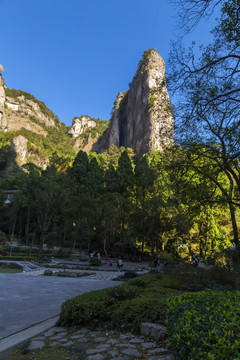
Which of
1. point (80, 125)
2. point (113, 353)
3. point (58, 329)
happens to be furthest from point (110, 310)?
point (80, 125)

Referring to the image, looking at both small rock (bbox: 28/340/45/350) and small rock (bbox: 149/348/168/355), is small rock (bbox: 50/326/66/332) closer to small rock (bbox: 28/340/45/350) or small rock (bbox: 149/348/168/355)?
small rock (bbox: 28/340/45/350)

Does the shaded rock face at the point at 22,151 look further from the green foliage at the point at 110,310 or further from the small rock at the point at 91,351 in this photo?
the small rock at the point at 91,351

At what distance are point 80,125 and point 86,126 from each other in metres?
4.96

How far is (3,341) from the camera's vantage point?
3.86 m

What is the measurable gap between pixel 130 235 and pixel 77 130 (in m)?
137

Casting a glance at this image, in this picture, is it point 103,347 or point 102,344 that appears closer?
point 103,347

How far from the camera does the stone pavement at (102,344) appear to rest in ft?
10.5

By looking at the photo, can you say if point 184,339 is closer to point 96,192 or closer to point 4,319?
point 4,319

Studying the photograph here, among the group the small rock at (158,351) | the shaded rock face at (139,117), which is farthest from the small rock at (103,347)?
the shaded rock face at (139,117)

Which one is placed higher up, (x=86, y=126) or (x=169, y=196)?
(x=86, y=126)

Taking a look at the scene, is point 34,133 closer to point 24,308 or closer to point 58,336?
point 24,308

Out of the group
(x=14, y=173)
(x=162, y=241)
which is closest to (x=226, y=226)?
(x=162, y=241)

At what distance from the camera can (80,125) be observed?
526ft

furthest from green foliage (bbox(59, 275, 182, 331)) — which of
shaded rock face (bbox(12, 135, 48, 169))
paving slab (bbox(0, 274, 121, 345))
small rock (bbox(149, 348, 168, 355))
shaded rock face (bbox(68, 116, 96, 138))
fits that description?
shaded rock face (bbox(68, 116, 96, 138))
